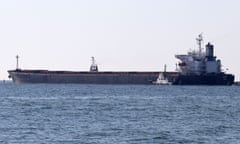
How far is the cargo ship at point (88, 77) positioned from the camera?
137500 millimetres

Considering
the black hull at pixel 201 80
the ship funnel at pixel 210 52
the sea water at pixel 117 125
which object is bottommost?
the sea water at pixel 117 125

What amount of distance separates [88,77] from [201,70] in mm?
16825

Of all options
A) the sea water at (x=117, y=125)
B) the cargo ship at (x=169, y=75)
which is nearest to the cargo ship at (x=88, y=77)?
the cargo ship at (x=169, y=75)

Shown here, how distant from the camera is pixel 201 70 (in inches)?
5369

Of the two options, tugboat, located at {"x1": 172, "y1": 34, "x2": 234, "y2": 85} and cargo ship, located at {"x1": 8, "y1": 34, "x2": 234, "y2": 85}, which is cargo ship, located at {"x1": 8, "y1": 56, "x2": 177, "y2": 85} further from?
tugboat, located at {"x1": 172, "y1": 34, "x2": 234, "y2": 85}

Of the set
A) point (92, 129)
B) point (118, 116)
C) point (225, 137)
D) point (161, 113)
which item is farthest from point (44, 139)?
point (161, 113)

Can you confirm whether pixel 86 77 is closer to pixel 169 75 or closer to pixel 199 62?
pixel 169 75

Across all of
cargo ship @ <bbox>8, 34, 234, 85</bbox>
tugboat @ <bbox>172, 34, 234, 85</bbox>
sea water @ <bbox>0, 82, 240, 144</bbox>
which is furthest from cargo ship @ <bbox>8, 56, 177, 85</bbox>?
sea water @ <bbox>0, 82, 240, 144</bbox>

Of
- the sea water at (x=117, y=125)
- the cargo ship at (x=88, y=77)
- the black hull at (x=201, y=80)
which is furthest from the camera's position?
the cargo ship at (x=88, y=77)

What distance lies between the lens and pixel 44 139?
36.7 meters

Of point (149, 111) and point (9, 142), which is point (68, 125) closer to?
point (9, 142)

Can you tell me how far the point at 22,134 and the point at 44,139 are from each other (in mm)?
2159

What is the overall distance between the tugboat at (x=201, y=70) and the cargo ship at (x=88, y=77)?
414cm

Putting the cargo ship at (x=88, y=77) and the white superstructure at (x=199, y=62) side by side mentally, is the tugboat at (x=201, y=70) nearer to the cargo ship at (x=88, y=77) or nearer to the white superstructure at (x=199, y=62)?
the white superstructure at (x=199, y=62)
